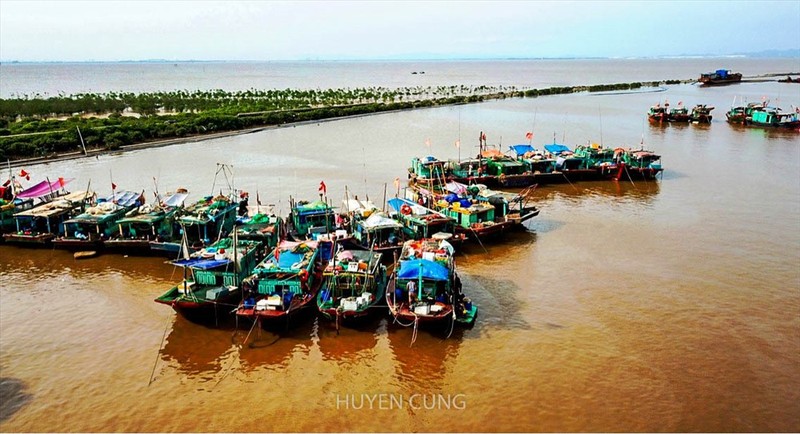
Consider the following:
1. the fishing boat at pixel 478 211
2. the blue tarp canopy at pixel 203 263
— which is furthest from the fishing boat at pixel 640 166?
the blue tarp canopy at pixel 203 263

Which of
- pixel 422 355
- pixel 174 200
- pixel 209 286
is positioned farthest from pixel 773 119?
pixel 209 286

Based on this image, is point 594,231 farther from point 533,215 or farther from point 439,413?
point 439,413

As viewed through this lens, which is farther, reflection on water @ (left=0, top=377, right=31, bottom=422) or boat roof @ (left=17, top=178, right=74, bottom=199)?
boat roof @ (left=17, top=178, right=74, bottom=199)

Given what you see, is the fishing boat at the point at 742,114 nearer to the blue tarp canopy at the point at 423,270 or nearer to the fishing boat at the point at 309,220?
the fishing boat at the point at 309,220

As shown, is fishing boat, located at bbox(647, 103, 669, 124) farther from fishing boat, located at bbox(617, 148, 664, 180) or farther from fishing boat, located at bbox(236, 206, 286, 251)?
fishing boat, located at bbox(236, 206, 286, 251)

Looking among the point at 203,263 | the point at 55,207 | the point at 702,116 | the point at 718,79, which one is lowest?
the point at 203,263

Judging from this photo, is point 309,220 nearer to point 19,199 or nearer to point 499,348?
point 499,348

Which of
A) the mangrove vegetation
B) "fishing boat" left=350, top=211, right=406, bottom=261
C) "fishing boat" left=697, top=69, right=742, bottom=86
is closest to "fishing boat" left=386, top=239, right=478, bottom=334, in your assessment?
"fishing boat" left=350, top=211, right=406, bottom=261
